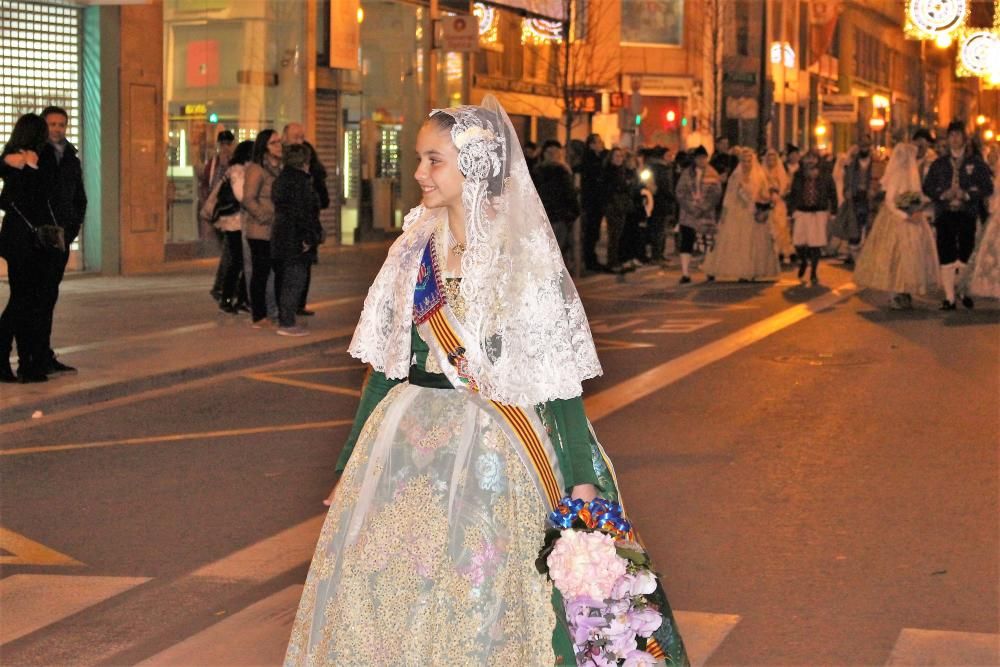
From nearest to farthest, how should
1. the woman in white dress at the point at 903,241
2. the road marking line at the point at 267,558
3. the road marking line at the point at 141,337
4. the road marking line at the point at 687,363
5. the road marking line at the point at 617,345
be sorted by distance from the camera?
the road marking line at the point at 267,558, the road marking line at the point at 687,363, the road marking line at the point at 141,337, the road marking line at the point at 617,345, the woman in white dress at the point at 903,241

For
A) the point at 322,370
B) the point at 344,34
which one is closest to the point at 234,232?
the point at 322,370

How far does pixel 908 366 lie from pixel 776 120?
158 feet

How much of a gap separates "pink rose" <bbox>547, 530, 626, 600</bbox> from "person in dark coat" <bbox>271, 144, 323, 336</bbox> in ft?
36.5

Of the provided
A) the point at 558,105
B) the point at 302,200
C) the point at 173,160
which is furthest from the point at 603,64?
the point at 302,200

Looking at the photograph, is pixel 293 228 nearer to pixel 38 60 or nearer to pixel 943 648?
pixel 38 60

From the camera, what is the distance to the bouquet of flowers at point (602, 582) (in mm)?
3668

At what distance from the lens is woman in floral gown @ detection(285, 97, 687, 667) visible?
3.82 metres

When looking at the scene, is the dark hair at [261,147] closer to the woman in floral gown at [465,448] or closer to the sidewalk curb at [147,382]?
the sidewalk curb at [147,382]

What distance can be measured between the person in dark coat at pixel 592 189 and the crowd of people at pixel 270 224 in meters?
7.83

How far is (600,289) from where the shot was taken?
21219mm

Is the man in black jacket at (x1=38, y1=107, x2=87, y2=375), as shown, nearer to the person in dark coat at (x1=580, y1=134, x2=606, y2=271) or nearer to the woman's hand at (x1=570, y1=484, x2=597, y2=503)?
the woman's hand at (x1=570, y1=484, x2=597, y2=503)

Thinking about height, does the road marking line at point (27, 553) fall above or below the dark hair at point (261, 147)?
below

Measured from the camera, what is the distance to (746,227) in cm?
2139

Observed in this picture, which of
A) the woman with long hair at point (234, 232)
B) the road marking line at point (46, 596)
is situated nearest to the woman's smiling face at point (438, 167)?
the road marking line at point (46, 596)
